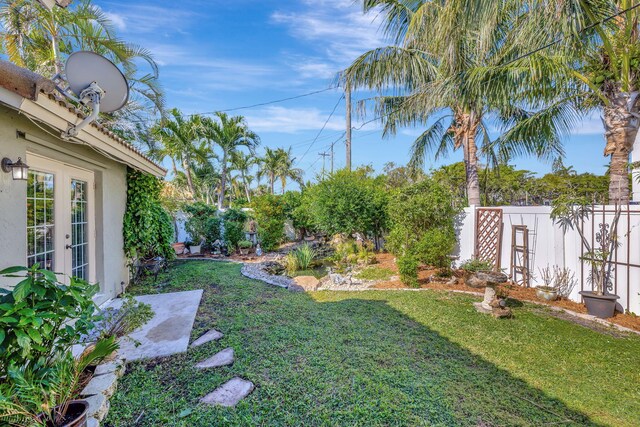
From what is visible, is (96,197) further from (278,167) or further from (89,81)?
(278,167)

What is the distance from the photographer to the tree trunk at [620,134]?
18.7 ft

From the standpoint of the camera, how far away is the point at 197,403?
2713 millimetres

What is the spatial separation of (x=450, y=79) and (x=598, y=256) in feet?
15.8

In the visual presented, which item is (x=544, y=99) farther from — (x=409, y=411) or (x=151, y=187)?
(x=151, y=187)

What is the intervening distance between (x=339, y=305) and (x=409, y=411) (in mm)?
3257

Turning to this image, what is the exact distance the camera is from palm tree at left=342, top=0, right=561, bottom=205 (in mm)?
6492

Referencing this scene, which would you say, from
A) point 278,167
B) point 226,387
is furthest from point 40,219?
point 278,167

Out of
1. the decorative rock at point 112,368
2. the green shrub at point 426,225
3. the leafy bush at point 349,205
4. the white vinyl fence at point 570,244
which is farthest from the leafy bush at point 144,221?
the white vinyl fence at point 570,244

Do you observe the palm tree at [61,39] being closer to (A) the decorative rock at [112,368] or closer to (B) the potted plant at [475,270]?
(A) the decorative rock at [112,368]

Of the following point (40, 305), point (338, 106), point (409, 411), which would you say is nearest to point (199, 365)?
point (40, 305)

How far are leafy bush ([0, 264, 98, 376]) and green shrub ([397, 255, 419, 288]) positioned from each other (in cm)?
610

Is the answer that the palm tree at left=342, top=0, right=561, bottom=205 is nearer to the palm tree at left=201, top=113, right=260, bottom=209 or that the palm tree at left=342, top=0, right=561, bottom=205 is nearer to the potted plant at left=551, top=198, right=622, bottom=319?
the potted plant at left=551, top=198, right=622, bottom=319

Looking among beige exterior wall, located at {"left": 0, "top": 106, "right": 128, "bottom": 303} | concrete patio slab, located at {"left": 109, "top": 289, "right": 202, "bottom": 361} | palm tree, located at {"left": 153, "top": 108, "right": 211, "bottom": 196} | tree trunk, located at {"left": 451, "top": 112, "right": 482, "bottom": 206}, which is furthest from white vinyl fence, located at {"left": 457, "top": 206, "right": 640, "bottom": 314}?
palm tree, located at {"left": 153, "top": 108, "right": 211, "bottom": 196}

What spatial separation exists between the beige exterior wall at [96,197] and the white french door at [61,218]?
140mm
